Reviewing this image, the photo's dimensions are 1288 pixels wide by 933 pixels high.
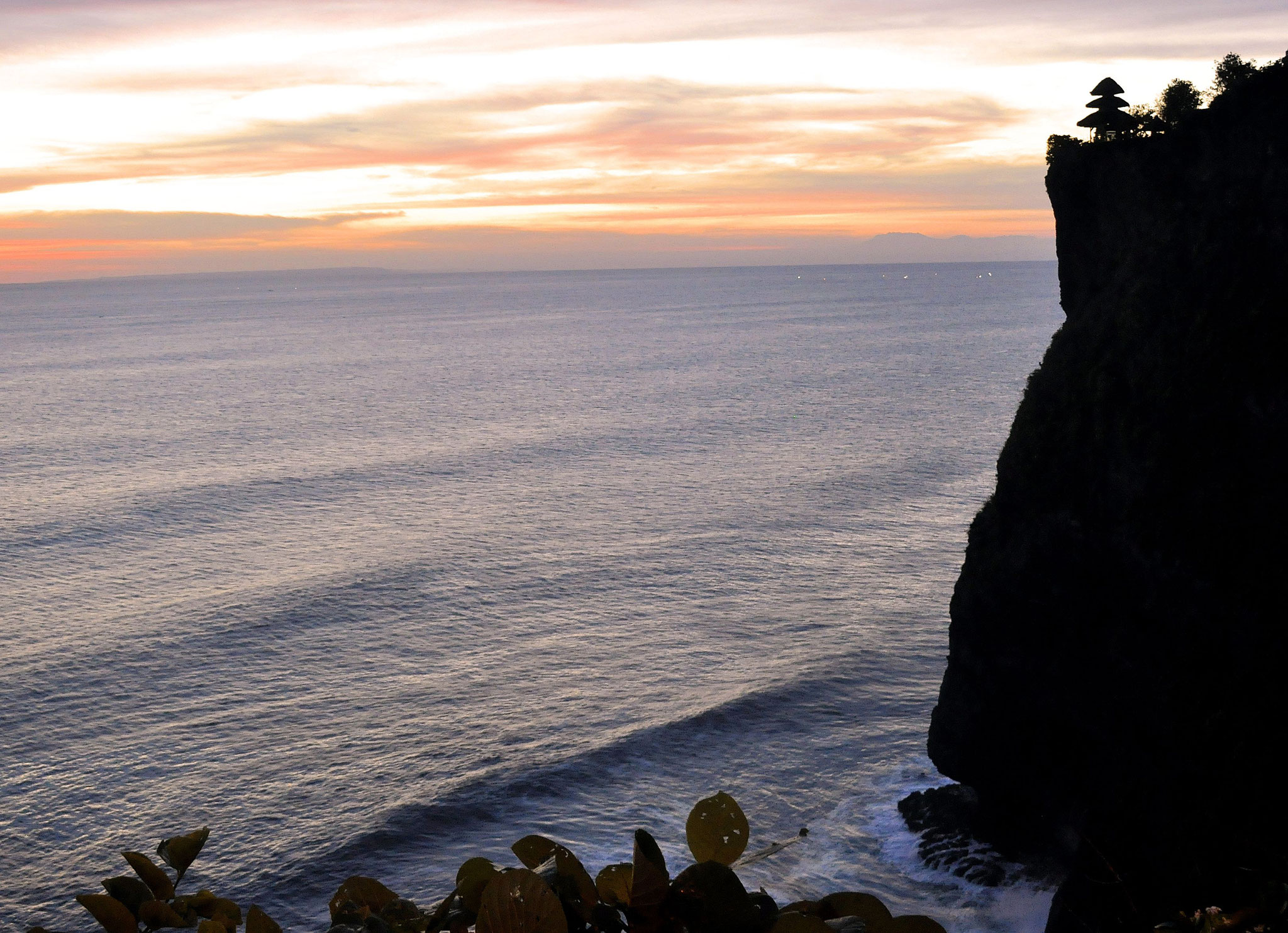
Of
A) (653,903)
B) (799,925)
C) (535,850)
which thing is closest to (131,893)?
(535,850)

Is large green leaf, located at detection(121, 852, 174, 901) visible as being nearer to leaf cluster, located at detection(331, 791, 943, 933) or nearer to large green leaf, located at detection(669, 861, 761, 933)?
leaf cluster, located at detection(331, 791, 943, 933)

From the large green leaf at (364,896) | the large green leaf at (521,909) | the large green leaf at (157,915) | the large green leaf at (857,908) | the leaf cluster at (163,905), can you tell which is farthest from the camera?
the large green leaf at (364,896)

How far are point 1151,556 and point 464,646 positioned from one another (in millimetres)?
29955

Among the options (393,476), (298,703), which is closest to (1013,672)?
(298,703)

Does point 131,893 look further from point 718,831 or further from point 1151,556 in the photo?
point 1151,556

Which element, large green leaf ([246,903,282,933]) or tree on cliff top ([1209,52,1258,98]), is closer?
large green leaf ([246,903,282,933])

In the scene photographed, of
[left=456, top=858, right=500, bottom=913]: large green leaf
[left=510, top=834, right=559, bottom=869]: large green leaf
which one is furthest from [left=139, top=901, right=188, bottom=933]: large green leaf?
[left=510, top=834, right=559, bottom=869]: large green leaf

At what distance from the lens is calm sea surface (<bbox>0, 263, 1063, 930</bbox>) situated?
1237 inches

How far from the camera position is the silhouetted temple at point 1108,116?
95.1 feet

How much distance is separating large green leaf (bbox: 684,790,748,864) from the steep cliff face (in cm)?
1970

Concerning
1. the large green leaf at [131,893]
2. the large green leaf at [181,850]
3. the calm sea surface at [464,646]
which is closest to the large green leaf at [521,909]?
the large green leaf at [131,893]

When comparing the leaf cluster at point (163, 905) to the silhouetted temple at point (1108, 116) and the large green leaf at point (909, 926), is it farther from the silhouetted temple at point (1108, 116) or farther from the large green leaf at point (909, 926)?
the silhouetted temple at point (1108, 116)

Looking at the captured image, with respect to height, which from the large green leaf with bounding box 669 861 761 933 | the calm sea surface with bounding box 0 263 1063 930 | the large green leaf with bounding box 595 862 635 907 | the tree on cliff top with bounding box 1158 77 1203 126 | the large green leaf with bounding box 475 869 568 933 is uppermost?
the tree on cliff top with bounding box 1158 77 1203 126

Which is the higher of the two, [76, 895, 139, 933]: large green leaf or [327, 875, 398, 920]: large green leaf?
[76, 895, 139, 933]: large green leaf
